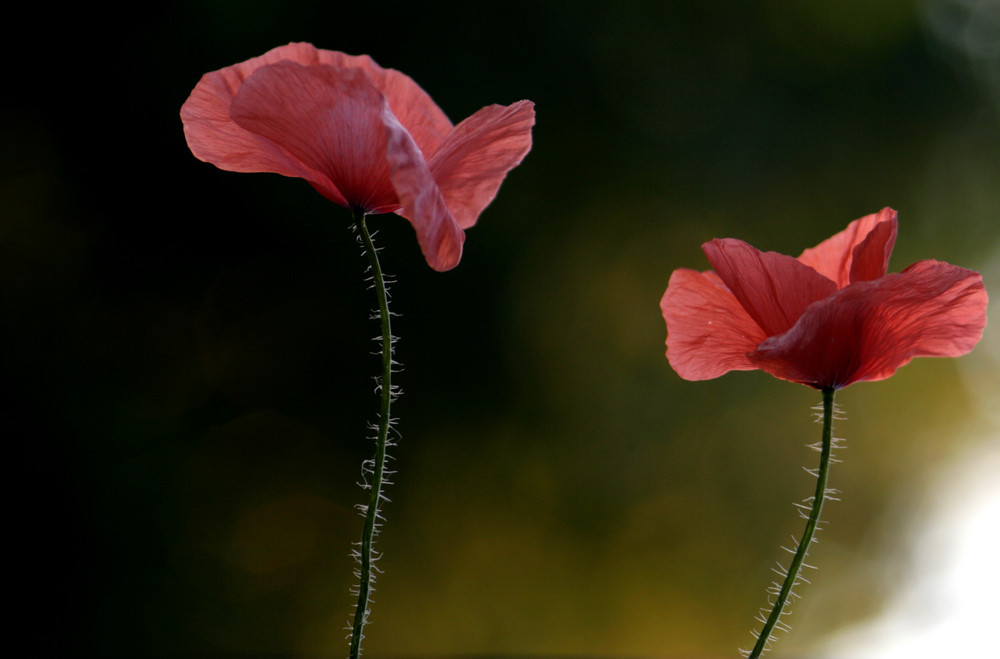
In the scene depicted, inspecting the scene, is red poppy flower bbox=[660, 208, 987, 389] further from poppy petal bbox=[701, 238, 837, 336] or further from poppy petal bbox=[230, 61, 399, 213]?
poppy petal bbox=[230, 61, 399, 213]

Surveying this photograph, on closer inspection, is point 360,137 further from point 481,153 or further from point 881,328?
point 881,328

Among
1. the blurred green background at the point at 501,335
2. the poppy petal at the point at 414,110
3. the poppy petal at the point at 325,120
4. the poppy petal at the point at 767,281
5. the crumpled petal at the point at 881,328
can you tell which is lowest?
the crumpled petal at the point at 881,328

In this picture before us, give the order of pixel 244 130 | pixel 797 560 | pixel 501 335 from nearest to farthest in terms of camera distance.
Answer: pixel 797 560 < pixel 244 130 < pixel 501 335

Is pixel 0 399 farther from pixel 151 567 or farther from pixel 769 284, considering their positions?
pixel 769 284

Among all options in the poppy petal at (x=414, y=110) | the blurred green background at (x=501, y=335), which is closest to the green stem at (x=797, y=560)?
the poppy petal at (x=414, y=110)

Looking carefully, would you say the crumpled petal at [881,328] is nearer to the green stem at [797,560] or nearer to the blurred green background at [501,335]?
the green stem at [797,560]

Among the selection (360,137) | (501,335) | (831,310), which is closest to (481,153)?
(360,137)
